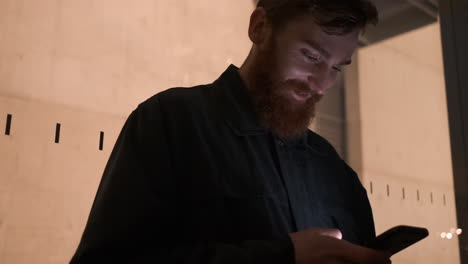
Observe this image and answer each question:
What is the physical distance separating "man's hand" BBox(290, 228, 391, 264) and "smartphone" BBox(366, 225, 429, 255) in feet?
0.05

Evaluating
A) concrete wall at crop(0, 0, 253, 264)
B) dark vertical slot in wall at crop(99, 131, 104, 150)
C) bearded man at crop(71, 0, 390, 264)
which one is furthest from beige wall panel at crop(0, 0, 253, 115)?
bearded man at crop(71, 0, 390, 264)

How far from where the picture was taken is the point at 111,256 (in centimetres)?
74

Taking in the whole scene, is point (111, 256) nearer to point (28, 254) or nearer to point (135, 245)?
point (135, 245)

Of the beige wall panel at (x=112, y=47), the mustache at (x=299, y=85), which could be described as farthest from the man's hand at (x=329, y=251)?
the beige wall panel at (x=112, y=47)

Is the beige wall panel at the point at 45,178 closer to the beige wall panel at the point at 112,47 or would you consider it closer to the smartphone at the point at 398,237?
the beige wall panel at the point at 112,47

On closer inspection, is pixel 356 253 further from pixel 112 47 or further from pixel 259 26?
pixel 112 47

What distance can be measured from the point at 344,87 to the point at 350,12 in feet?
4.57

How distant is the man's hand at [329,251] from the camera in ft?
2.31

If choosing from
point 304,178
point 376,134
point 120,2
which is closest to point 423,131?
point 376,134

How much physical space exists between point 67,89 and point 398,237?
5.07 ft

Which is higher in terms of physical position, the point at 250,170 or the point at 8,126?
the point at 8,126

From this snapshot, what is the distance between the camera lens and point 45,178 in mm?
1780

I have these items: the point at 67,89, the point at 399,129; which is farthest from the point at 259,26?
the point at 399,129

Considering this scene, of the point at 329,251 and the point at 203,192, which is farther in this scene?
the point at 203,192
